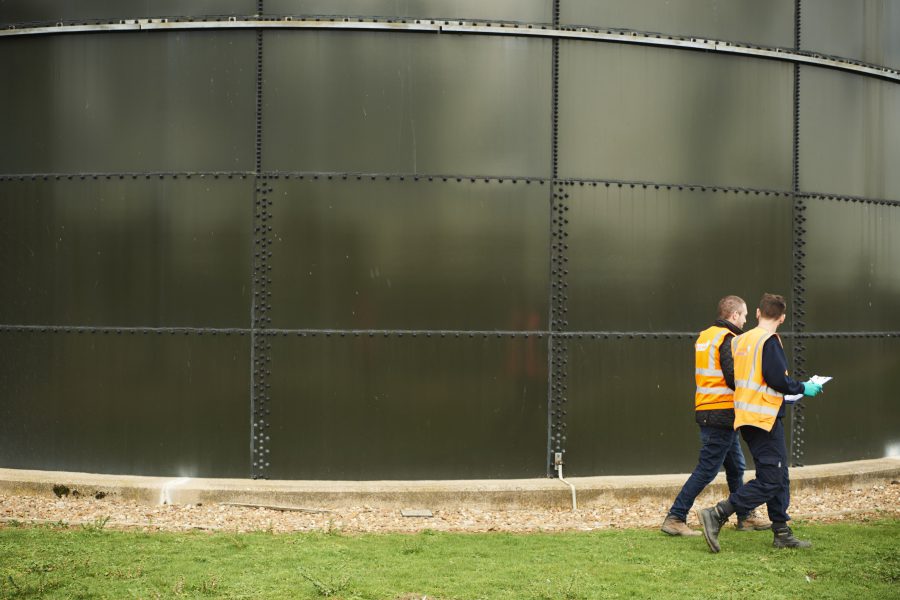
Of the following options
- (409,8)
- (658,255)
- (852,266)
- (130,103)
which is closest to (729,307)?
(658,255)

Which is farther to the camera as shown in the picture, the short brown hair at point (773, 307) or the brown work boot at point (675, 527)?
the brown work boot at point (675, 527)

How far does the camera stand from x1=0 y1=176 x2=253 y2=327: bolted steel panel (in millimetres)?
7898

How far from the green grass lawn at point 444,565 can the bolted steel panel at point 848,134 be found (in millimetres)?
3764

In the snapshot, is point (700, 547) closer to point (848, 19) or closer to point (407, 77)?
point (407, 77)

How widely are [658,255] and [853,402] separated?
108 inches

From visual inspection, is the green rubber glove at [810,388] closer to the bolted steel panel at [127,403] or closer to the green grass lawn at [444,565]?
the green grass lawn at [444,565]

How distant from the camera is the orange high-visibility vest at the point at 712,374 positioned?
636cm

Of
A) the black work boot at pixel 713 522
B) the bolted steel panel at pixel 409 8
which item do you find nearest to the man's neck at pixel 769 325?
the black work boot at pixel 713 522

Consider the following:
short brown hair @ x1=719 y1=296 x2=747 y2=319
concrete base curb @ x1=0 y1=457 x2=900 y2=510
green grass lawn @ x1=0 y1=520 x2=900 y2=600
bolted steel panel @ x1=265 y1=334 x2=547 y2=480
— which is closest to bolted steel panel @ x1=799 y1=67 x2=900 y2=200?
short brown hair @ x1=719 y1=296 x2=747 y2=319

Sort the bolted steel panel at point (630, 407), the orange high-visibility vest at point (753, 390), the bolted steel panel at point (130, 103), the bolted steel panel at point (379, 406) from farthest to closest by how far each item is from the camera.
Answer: the bolted steel panel at point (630, 407)
the bolted steel panel at point (130, 103)
the bolted steel panel at point (379, 406)
the orange high-visibility vest at point (753, 390)

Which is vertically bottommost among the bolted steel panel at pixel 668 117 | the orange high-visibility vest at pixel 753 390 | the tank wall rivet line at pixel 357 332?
the orange high-visibility vest at pixel 753 390

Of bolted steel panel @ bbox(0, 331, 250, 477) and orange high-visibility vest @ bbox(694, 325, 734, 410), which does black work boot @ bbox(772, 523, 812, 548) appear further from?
bolted steel panel @ bbox(0, 331, 250, 477)

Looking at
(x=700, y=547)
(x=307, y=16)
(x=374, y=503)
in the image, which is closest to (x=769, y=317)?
(x=700, y=547)

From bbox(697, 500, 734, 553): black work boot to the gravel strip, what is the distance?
97 cm
